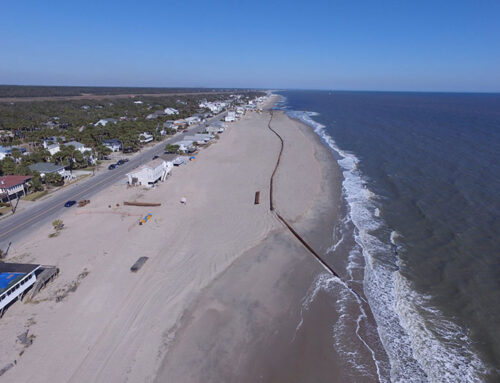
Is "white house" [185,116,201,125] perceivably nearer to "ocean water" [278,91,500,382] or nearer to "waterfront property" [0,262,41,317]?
"ocean water" [278,91,500,382]

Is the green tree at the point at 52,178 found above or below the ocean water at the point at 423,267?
above

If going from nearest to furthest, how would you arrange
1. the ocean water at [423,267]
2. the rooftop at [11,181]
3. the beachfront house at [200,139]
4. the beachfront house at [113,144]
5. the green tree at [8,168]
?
the ocean water at [423,267], the rooftop at [11,181], the green tree at [8,168], the beachfront house at [113,144], the beachfront house at [200,139]

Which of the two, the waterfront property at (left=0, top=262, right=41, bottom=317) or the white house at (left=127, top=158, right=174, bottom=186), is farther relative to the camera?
the white house at (left=127, top=158, right=174, bottom=186)

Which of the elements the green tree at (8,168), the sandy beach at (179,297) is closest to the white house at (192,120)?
the green tree at (8,168)

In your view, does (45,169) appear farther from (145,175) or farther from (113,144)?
(113,144)

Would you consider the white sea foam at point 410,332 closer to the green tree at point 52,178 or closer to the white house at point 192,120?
the green tree at point 52,178

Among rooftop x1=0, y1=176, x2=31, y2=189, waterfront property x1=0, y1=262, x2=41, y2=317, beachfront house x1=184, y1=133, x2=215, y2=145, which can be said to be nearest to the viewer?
waterfront property x1=0, y1=262, x2=41, y2=317

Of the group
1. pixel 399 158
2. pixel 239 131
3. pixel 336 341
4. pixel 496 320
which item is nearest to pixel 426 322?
pixel 496 320

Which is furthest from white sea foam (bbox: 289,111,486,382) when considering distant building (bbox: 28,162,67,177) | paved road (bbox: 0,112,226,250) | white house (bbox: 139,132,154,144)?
white house (bbox: 139,132,154,144)
